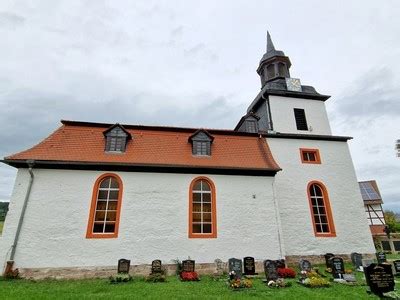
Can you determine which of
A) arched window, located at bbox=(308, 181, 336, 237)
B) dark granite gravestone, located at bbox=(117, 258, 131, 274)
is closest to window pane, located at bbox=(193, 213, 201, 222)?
dark granite gravestone, located at bbox=(117, 258, 131, 274)

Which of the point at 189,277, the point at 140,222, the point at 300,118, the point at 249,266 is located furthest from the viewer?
the point at 300,118

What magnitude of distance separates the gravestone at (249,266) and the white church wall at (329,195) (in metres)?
3.09

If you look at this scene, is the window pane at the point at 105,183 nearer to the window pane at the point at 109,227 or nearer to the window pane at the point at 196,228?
the window pane at the point at 109,227

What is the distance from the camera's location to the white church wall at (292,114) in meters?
16.4

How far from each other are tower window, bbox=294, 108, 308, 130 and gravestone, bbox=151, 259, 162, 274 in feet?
41.6

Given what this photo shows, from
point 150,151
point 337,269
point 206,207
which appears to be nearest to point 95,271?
point 206,207

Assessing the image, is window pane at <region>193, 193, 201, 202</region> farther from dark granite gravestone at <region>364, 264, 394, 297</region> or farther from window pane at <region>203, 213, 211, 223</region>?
dark granite gravestone at <region>364, 264, 394, 297</region>

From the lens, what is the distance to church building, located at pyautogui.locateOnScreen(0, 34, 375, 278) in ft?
34.6

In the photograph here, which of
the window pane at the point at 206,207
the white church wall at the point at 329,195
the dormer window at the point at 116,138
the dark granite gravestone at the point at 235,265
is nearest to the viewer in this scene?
the dark granite gravestone at the point at 235,265

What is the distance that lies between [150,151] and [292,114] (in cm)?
1054

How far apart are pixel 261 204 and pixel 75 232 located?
9.25 m

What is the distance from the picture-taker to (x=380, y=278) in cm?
754

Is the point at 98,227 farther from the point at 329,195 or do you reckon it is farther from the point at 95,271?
the point at 329,195

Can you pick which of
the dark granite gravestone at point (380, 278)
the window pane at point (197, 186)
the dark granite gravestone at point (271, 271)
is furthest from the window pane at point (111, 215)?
the dark granite gravestone at point (380, 278)
